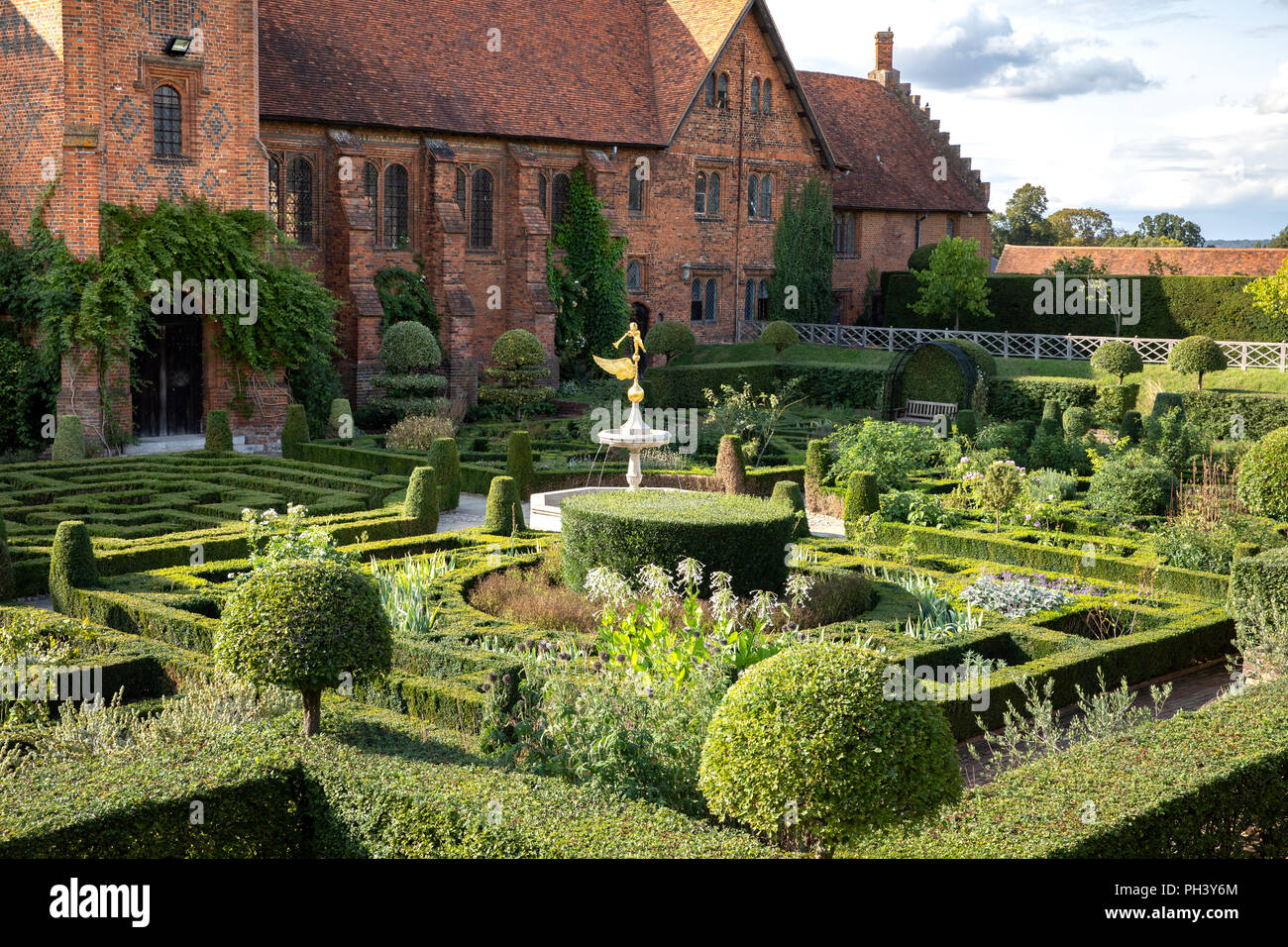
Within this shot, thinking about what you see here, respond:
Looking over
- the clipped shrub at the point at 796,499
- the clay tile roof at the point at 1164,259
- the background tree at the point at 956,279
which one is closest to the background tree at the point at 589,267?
the background tree at the point at 956,279

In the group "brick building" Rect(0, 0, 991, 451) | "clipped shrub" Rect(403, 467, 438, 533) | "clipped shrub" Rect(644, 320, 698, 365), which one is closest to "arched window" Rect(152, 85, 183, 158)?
"brick building" Rect(0, 0, 991, 451)

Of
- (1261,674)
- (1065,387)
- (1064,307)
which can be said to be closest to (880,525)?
(1261,674)

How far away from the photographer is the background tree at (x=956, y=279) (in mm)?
41875

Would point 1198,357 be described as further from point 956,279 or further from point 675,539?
point 675,539

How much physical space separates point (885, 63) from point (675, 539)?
41.4m

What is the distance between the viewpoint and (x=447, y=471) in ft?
70.5

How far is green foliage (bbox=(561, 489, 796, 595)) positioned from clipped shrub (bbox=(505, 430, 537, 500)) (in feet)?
22.3

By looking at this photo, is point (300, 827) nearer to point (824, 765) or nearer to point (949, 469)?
point (824, 765)

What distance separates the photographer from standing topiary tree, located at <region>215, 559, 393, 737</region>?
9.16 metres

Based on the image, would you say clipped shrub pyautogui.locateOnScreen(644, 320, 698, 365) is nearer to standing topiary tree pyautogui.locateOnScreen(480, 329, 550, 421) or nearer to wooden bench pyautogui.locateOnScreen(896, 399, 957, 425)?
→ standing topiary tree pyautogui.locateOnScreen(480, 329, 550, 421)

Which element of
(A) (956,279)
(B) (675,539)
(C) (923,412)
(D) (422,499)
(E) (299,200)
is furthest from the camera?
(A) (956,279)

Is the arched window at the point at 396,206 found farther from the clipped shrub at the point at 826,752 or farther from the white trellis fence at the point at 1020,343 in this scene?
the clipped shrub at the point at 826,752

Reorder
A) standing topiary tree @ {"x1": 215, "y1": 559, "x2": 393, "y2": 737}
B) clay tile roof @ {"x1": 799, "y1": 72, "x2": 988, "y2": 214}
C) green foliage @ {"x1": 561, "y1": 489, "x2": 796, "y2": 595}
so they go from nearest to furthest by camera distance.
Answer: standing topiary tree @ {"x1": 215, "y1": 559, "x2": 393, "y2": 737}, green foliage @ {"x1": 561, "y1": 489, "x2": 796, "y2": 595}, clay tile roof @ {"x1": 799, "y1": 72, "x2": 988, "y2": 214}

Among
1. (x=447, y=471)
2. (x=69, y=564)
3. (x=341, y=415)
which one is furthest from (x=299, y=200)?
(x=69, y=564)
